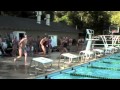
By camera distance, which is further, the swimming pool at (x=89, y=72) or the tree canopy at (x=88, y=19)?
the tree canopy at (x=88, y=19)

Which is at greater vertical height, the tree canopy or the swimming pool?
the tree canopy

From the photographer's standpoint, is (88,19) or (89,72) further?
(88,19)

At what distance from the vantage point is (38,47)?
17.7 m

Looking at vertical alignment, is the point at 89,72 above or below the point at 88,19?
below

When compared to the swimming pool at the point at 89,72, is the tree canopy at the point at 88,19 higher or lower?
higher

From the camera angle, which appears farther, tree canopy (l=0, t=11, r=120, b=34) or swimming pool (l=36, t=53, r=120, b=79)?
tree canopy (l=0, t=11, r=120, b=34)
